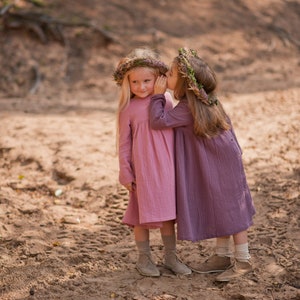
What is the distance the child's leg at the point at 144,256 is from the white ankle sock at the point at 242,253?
56cm

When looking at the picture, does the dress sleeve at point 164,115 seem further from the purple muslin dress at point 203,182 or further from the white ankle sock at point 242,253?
the white ankle sock at point 242,253

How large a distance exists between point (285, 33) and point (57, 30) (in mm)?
4627

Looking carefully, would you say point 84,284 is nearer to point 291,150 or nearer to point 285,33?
point 291,150

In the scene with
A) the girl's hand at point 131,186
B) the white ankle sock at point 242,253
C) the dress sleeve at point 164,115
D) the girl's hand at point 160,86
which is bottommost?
the white ankle sock at point 242,253

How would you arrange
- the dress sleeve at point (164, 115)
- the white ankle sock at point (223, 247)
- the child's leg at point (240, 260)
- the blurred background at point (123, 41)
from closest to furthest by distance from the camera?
1. the dress sleeve at point (164, 115)
2. the child's leg at point (240, 260)
3. the white ankle sock at point (223, 247)
4. the blurred background at point (123, 41)

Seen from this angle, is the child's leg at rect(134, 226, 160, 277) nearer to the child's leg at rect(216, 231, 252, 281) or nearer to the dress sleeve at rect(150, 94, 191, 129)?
the child's leg at rect(216, 231, 252, 281)

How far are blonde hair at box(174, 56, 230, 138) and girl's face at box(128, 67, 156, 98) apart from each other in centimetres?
17

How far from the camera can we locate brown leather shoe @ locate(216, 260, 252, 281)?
4.15 m

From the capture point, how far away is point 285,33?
40.3 ft

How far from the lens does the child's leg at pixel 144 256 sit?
4219 mm

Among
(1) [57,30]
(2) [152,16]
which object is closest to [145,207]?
(1) [57,30]

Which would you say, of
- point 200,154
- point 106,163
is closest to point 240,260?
point 200,154

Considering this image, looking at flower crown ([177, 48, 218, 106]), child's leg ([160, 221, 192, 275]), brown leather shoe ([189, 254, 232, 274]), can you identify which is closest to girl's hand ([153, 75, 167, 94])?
flower crown ([177, 48, 218, 106])

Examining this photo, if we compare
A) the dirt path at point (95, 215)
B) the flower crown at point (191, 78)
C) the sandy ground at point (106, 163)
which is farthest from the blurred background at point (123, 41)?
the flower crown at point (191, 78)
